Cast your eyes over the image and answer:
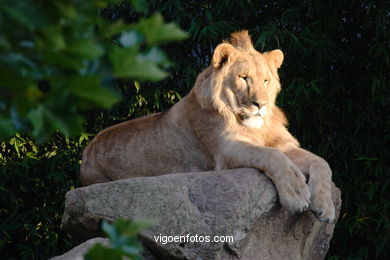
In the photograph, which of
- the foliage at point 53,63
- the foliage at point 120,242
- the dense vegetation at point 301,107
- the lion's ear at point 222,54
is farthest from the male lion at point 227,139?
the foliage at point 53,63

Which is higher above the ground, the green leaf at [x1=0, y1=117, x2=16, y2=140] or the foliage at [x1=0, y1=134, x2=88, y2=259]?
the green leaf at [x1=0, y1=117, x2=16, y2=140]

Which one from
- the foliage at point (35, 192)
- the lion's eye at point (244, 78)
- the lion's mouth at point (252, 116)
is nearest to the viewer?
the lion's mouth at point (252, 116)

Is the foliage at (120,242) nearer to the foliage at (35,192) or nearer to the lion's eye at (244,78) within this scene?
the lion's eye at (244,78)

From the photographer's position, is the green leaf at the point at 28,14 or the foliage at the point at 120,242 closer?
the green leaf at the point at 28,14

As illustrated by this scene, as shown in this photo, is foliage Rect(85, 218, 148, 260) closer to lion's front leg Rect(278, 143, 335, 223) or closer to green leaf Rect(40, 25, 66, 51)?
green leaf Rect(40, 25, 66, 51)

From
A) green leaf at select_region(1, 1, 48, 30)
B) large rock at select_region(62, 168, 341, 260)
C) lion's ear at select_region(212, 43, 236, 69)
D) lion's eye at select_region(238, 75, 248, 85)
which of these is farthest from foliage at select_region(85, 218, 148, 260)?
lion's ear at select_region(212, 43, 236, 69)

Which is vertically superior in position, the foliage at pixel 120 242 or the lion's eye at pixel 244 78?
the foliage at pixel 120 242

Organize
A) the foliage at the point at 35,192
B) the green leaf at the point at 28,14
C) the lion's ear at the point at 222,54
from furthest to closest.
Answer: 1. the foliage at the point at 35,192
2. the lion's ear at the point at 222,54
3. the green leaf at the point at 28,14

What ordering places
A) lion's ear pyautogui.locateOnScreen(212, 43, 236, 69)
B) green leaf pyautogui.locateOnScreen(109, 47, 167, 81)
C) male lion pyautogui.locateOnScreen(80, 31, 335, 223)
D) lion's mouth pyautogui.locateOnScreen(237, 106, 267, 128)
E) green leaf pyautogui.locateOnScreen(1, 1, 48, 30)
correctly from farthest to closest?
1. lion's ear pyautogui.locateOnScreen(212, 43, 236, 69)
2. lion's mouth pyautogui.locateOnScreen(237, 106, 267, 128)
3. male lion pyautogui.locateOnScreen(80, 31, 335, 223)
4. green leaf pyautogui.locateOnScreen(109, 47, 167, 81)
5. green leaf pyautogui.locateOnScreen(1, 1, 48, 30)

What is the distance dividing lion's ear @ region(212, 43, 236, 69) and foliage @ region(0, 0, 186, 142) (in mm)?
3536

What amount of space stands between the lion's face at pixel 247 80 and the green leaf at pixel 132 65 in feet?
10.6

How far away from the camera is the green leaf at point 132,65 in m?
0.80

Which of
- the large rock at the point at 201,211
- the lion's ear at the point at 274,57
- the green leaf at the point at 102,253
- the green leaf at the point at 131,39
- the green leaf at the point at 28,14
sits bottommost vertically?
the large rock at the point at 201,211

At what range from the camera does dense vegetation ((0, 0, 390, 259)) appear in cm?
583
